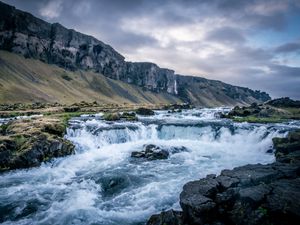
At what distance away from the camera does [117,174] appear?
2489 cm

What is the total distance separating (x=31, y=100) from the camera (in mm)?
120000

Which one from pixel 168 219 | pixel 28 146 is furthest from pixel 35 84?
pixel 168 219

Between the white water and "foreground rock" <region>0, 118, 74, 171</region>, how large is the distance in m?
1.03

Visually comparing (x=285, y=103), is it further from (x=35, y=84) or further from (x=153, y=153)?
(x=35, y=84)

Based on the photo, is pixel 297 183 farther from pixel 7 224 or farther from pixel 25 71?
pixel 25 71

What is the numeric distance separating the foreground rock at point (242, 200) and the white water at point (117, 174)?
3.87 m

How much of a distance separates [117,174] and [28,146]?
8.98 meters

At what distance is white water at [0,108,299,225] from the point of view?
17094 mm

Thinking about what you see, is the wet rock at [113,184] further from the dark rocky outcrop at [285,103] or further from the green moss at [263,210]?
the dark rocky outcrop at [285,103]

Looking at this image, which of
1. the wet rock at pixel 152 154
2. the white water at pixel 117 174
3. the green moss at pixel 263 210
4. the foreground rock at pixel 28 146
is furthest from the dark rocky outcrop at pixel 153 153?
the green moss at pixel 263 210

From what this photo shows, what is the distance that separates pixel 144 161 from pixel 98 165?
4.58 metres

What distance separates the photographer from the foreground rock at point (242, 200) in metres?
11.2

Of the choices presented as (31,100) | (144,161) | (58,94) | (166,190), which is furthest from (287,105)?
(58,94)

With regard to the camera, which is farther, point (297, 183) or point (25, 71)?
point (25, 71)
